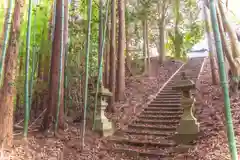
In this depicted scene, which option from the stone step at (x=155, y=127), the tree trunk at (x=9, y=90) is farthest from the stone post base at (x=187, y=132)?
the tree trunk at (x=9, y=90)

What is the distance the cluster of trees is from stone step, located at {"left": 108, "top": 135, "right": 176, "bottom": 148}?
1.48m

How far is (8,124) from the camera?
167 inches

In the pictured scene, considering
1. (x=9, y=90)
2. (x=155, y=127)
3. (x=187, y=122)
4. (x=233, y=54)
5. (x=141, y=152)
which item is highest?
(x=233, y=54)

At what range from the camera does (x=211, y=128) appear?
5.28m

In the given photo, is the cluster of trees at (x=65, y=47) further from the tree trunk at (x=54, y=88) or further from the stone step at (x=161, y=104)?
the stone step at (x=161, y=104)

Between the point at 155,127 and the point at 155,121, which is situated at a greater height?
the point at 155,121

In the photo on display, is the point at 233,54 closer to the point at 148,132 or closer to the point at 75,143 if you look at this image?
the point at 148,132

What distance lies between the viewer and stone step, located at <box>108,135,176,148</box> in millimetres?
5402

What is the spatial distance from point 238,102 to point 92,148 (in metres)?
3.90

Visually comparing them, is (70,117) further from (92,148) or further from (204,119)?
(204,119)

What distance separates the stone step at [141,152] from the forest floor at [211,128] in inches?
13.2

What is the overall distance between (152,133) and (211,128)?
1508 millimetres

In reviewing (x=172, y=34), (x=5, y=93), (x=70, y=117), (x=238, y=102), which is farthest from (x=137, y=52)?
(x=5, y=93)

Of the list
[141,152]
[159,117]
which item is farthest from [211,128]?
[159,117]
